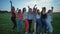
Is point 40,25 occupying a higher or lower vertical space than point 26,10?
lower

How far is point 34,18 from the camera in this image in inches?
167

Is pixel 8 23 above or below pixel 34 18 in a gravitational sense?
below

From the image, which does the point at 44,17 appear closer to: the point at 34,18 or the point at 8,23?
the point at 34,18

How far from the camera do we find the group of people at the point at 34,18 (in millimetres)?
4234

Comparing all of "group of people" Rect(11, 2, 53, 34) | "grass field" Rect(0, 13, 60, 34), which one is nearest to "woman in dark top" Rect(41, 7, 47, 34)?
"group of people" Rect(11, 2, 53, 34)

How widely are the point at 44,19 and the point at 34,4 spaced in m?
0.37

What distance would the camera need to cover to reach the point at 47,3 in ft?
14.1

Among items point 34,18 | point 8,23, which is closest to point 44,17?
point 34,18

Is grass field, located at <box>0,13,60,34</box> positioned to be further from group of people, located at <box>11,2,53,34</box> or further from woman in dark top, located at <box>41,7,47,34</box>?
woman in dark top, located at <box>41,7,47,34</box>

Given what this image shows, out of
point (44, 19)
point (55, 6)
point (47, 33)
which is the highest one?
point (55, 6)

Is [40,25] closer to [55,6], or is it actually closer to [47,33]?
[47,33]

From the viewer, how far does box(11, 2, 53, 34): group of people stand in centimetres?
423

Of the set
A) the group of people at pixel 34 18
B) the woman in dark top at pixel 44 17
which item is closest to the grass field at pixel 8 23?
the group of people at pixel 34 18

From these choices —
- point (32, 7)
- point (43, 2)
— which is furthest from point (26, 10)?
point (43, 2)
